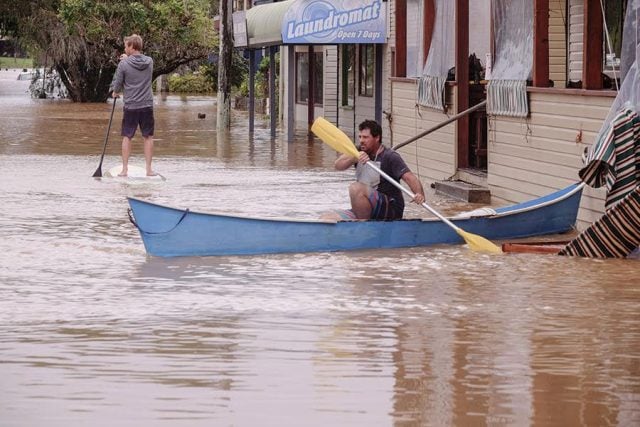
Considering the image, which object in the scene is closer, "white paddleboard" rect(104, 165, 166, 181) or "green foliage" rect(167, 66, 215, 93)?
"white paddleboard" rect(104, 165, 166, 181)

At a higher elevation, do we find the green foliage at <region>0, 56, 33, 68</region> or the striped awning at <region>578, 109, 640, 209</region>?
the green foliage at <region>0, 56, 33, 68</region>

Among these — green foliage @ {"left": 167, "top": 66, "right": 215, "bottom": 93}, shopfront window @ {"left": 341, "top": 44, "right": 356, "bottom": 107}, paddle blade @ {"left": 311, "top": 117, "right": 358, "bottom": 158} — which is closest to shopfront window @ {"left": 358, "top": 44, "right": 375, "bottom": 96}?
shopfront window @ {"left": 341, "top": 44, "right": 356, "bottom": 107}

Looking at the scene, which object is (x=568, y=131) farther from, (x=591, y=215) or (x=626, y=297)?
(x=626, y=297)

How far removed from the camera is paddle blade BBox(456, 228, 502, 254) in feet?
41.3

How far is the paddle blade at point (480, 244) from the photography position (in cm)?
1259

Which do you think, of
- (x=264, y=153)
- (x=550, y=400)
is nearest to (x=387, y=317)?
(x=550, y=400)

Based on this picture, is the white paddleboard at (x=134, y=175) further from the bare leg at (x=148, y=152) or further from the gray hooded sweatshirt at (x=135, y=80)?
the gray hooded sweatshirt at (x=135, y=80)

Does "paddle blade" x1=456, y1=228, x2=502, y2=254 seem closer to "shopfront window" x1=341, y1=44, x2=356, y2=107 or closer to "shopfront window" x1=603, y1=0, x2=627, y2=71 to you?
"shopfront window" x1=603, y1=0, x2=627, y2=71

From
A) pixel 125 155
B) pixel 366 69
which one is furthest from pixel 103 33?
pixel 125 155

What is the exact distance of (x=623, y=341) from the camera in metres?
8.62

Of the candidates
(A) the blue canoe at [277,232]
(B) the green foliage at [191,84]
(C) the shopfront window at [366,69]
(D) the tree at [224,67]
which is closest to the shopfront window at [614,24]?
(A) the blue canoe at [277,232]

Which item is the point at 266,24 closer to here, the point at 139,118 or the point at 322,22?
the point at 322,22

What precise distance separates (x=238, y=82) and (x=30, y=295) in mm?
50546

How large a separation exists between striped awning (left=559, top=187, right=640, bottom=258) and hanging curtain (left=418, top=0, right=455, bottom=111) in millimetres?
7403
